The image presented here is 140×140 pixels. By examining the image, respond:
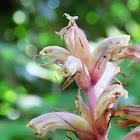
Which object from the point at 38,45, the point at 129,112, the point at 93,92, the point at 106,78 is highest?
the point at 38,45

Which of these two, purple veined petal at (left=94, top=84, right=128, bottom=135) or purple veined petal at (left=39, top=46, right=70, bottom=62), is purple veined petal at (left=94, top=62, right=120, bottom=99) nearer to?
purple veined petal at (left=94, top=84, right=128, bottom=135)

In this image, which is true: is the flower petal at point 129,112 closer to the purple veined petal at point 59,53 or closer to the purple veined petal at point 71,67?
the purple veined petal at point 71,67

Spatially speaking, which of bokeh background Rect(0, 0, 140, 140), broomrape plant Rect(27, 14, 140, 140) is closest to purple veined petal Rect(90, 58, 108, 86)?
broomrape plant Rect(27, 14, 140, 140)

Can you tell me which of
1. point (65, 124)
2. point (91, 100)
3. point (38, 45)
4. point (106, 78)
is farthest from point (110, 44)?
point (38, 45)

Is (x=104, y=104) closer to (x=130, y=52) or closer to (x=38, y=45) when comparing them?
(x=130, y=52)

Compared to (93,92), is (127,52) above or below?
above

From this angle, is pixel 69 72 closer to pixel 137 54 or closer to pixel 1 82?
pixel 137 54

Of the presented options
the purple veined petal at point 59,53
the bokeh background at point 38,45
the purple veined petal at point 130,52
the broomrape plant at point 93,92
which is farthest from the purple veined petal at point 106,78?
the bokeh background at point 38,45

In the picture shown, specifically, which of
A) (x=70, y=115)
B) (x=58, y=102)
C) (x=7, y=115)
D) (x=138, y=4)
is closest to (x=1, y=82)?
(x=7, y=115)
